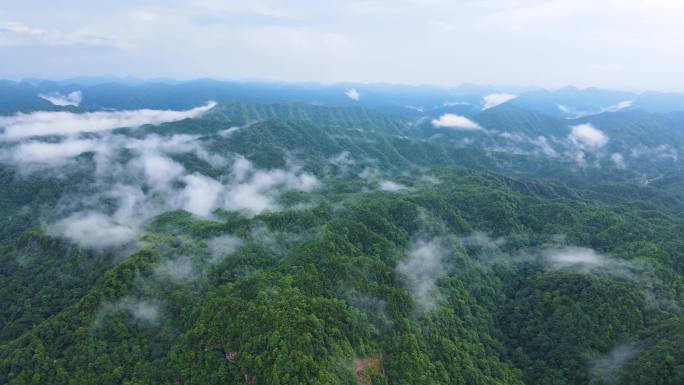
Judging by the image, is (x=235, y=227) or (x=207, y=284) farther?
(x=235, y=227)

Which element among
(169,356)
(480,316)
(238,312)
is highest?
(238,312)

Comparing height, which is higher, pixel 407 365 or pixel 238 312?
pixel 238 312

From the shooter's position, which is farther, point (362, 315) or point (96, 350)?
point (362, 315)

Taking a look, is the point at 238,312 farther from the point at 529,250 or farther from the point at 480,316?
the point at 529,250

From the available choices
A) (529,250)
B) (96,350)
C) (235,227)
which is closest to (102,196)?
(235,227)

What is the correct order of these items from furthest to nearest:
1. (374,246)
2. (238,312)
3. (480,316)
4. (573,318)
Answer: (374,246) → (480,316) → (573,318) → (238,312)

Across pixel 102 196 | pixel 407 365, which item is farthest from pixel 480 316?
pixel 102 196

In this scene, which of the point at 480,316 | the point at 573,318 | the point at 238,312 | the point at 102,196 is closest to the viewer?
the point at 238,312

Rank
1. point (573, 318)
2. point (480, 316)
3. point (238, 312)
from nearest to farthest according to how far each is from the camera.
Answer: point (238, 312) → point (573, 318) → point (480, 316)

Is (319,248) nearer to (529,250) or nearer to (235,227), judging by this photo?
(235,227)
